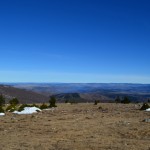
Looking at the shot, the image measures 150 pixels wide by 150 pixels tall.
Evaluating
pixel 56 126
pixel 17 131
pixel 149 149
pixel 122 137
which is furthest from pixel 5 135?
pixel 149 149

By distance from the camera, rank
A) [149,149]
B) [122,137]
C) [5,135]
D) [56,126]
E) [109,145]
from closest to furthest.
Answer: [149,149]
[109,145]
[122,137]
[5,135]
[56,126]

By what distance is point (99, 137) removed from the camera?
61.4 feet

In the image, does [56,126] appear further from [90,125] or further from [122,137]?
[122,137]

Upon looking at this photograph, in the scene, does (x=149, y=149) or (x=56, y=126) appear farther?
(x=56, y=126)

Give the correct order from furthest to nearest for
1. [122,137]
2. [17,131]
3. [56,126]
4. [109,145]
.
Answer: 1. [56,126]
2. [17,131]
3. [122,137]
4. [109,145]

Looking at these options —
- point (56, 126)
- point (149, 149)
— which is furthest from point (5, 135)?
point (149, 149)

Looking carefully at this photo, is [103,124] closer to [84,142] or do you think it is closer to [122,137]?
[122,137]

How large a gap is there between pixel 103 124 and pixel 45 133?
5.63 m

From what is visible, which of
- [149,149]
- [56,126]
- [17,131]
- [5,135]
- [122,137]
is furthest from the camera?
[56,126]

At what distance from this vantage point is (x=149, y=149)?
50.1 ft

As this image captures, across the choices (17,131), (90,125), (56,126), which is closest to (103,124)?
(90,125)

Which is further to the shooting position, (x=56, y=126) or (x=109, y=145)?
(x=56, y=126)

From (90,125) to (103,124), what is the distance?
3.81 feet

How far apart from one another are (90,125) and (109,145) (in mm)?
7298
